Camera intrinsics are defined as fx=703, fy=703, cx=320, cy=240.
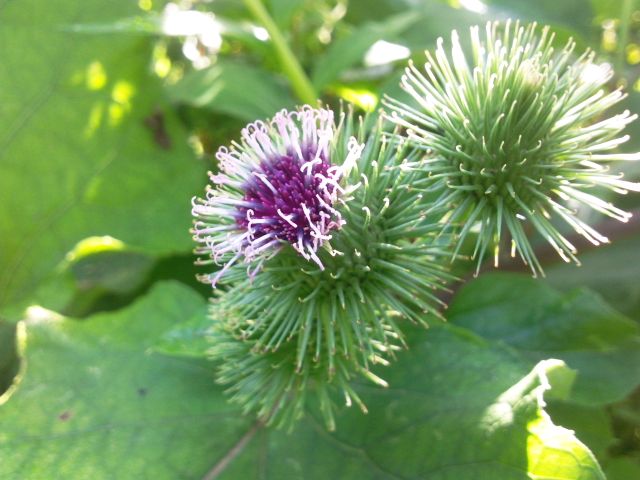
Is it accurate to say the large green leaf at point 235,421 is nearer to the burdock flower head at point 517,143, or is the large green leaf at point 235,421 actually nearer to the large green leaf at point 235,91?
the burdock flower head at point 517,143

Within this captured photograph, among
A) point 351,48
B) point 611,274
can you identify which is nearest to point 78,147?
point 351,48

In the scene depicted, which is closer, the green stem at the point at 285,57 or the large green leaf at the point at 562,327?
the large green leaf at the point at 562,327

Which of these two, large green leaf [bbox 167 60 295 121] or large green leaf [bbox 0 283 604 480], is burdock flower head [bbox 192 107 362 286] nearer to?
large green leaf [bbox 0 283 604 480]

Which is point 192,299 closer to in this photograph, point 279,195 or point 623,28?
point 279,195

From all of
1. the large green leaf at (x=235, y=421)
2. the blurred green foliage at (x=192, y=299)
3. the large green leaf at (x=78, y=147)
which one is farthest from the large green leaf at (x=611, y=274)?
the large green leaf at (x=78, y=147)

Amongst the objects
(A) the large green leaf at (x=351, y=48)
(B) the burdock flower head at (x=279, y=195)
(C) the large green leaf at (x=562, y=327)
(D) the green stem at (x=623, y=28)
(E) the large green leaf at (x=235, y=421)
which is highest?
(D) the green stem at (x=623, y=28)

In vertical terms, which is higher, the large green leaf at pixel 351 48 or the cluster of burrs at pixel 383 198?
the large green leaf at pixel 351 48

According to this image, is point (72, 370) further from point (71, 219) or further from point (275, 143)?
point (275, 143)
